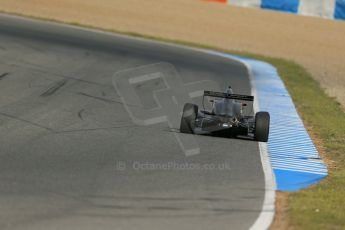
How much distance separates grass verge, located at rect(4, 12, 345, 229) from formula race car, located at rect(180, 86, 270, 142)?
104cm

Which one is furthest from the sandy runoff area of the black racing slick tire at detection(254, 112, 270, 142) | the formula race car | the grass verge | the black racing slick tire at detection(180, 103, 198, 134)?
the black racing slick tire at detection(180, 103, 198, 134)

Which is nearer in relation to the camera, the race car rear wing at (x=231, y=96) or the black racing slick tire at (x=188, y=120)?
the race car rear wing at (x=231, y=96)

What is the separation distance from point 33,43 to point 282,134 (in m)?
11.4

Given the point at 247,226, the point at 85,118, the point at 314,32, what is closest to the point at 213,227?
the point at 247,226

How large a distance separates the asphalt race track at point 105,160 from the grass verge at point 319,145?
46 cm

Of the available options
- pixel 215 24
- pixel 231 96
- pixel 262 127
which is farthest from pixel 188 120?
pixel 215 24

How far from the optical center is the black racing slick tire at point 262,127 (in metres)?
11.3

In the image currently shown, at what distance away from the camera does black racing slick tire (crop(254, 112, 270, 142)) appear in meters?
11.3

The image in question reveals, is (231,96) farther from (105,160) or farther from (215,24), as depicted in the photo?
(215,24)

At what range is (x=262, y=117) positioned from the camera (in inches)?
446

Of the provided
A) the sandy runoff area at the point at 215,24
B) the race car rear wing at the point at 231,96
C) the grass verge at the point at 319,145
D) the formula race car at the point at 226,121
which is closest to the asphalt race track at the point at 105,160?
the formula race car at the point at 226,121

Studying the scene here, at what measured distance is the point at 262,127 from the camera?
37.1ft

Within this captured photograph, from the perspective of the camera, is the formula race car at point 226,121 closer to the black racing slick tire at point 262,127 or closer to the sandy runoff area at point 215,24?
the black racing slick tire at point 262,127

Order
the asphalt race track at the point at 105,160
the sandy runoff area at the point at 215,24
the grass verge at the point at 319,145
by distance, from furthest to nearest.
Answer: the sandy runoff area at the point at 215,24 < the grass verge at the point at 319,145 < the asphalt race track at the point at 105,160
